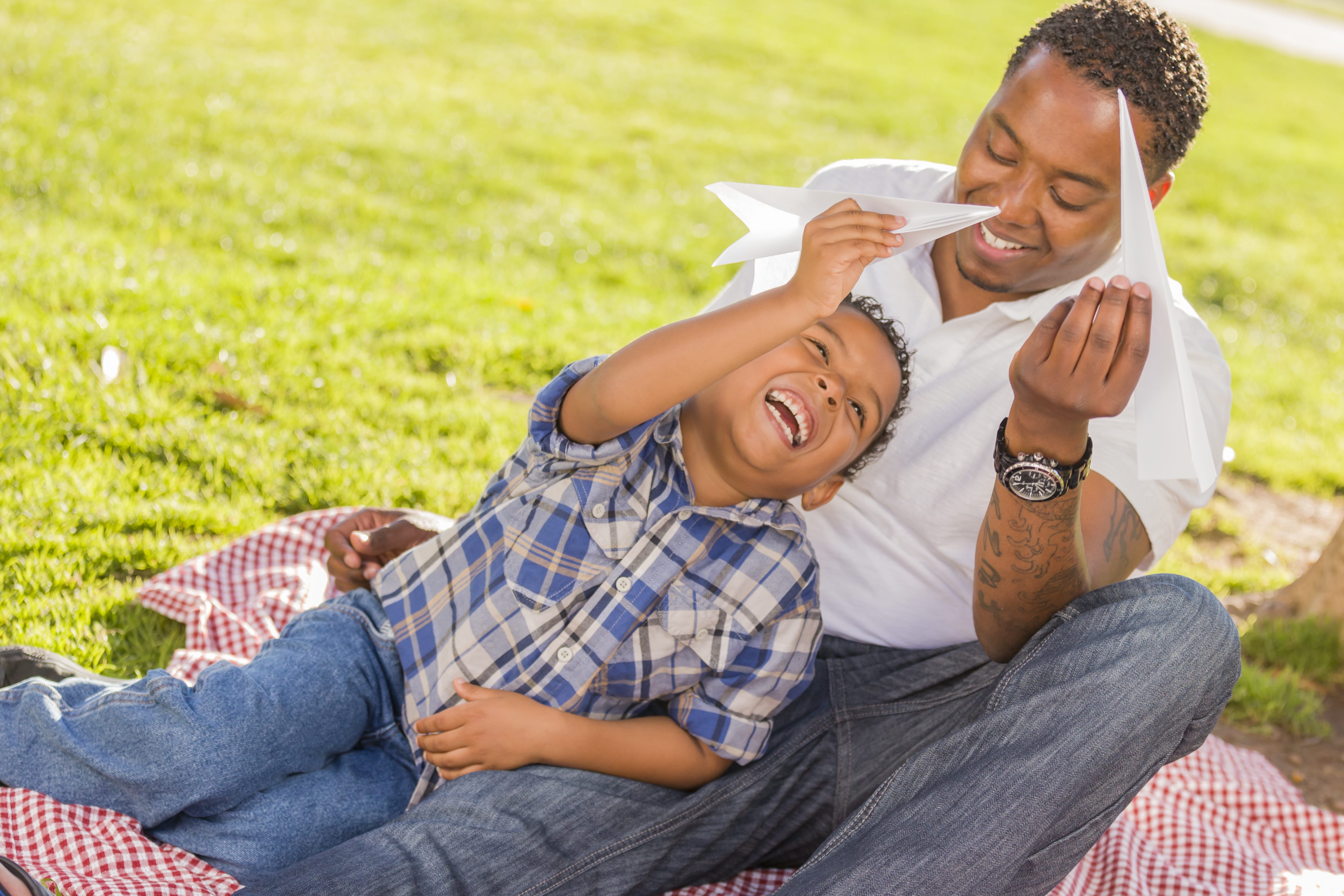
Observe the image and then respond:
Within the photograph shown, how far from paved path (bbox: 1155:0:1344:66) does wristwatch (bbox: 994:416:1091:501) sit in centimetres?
1625

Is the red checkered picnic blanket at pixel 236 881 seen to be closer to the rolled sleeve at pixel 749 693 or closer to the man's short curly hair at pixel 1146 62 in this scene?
the rolled sleeve at pixel 749 693

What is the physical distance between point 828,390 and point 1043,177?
26.4 inches

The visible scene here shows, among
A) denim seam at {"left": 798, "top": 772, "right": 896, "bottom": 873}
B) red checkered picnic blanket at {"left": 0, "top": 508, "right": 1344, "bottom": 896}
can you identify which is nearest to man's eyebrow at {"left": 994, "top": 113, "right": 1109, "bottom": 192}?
denim seam at {"left": 798, "top": 772, "right": 896, "bottom": 873}

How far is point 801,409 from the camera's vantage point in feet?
7.32

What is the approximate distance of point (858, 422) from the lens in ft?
7.54

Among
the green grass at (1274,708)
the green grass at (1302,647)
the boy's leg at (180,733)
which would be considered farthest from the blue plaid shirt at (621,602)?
the green grass at (1302,647)

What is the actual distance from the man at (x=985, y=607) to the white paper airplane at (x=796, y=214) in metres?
0.28

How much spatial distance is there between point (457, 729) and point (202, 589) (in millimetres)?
1226

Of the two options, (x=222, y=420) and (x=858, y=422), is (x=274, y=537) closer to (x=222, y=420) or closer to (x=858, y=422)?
(x=222, y=420)

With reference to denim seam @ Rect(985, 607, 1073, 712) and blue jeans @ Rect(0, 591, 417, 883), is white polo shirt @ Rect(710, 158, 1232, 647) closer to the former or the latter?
denim seam @ Rect(985, 607, 1073, 712)

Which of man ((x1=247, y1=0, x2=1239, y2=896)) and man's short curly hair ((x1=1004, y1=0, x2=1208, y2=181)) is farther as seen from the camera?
man's short curly hair ((x1=1004, y1=0, x2=1208, y2=181))

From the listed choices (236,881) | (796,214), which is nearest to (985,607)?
(796,214)

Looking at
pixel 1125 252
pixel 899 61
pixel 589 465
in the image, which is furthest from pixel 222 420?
pixel 899 61

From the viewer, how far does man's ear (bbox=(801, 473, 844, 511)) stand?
2471 millimetres
